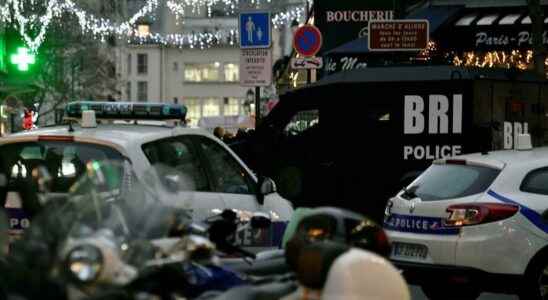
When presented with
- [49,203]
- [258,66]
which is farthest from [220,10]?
[49,203]

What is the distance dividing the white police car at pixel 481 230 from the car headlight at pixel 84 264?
5.84m

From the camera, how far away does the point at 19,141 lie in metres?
8.04

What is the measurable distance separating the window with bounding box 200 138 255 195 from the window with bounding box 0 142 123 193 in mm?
1064

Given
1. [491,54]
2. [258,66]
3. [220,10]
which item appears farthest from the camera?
[220,10]

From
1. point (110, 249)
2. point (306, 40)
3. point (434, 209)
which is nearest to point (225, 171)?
point (434, 209)

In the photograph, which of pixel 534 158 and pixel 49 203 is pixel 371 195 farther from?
pixel 49 203

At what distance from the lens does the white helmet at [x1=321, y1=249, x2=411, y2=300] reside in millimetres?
3371

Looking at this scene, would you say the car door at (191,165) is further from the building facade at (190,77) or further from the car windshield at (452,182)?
the building facade at (190,77)

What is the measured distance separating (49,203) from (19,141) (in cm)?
424

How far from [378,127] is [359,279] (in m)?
12.0

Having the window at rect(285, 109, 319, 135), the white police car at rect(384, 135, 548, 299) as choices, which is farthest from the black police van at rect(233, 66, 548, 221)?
the white police car at rect(384, 135, 548, 299)

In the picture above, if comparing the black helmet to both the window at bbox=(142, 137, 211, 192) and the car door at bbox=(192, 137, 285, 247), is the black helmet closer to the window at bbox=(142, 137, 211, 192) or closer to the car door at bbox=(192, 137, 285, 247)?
the window at bbox=(142, 137, 211, 192)

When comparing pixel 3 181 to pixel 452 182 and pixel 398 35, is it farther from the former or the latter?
pixel 398 35

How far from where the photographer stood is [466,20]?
27.8 m
